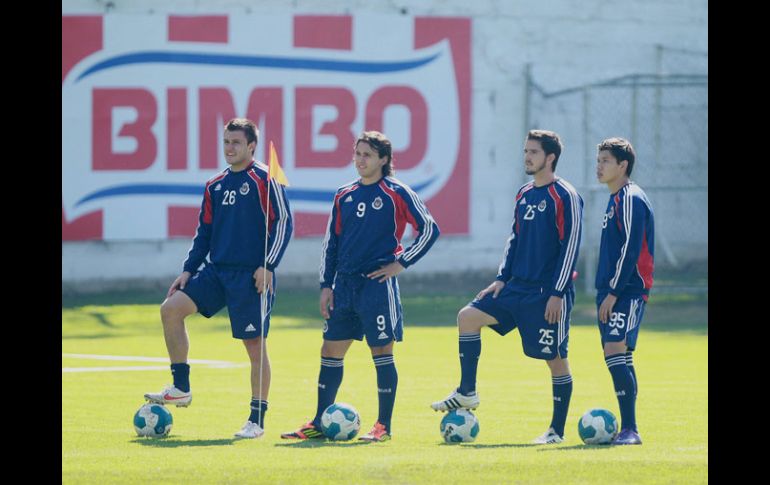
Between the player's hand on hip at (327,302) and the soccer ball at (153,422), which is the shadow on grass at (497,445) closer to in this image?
the player's hand on hip at (327,302)

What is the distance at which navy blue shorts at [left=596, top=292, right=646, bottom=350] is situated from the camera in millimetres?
9297

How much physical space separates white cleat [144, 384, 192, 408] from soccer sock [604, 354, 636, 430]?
2.83 meters

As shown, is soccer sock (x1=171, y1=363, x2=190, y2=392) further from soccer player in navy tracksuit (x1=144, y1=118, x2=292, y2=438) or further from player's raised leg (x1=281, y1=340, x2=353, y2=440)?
player's raised leg (x1=281, y1=340, x2=353, y2=440)

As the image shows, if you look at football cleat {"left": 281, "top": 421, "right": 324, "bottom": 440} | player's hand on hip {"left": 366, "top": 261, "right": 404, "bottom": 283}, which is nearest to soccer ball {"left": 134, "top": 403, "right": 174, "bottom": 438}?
football cleat {"left": 281, "top": 421, "right": 324, "bottom": 440}

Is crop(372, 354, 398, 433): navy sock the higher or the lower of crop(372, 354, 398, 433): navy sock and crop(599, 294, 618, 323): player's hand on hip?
the lower

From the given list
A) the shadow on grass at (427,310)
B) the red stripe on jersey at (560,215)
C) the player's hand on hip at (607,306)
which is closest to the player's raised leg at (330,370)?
Answer: the red stripe on jersey at (560,215)

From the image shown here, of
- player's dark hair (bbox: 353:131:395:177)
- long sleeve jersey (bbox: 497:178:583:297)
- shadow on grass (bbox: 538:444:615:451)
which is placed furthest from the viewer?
player's dark hair (bbox: 353:131:395:177)

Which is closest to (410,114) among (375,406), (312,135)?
(312,135)

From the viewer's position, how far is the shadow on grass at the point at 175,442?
9.11 meters

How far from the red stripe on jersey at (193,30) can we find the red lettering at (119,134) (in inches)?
40.9

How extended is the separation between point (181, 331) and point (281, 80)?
41.7 feet

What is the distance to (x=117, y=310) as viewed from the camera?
20.5 metres
